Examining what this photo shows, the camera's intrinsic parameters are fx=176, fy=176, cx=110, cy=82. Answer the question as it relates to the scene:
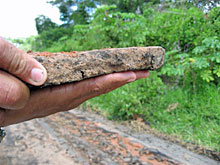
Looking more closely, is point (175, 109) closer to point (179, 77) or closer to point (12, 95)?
point (179, 77)

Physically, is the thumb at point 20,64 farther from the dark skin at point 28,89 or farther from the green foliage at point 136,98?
the green foliage at point 136,98

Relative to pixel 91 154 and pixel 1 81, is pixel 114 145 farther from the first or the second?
pixel 1 81

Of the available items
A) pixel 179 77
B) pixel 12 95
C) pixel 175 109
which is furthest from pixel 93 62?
pixel 179 77

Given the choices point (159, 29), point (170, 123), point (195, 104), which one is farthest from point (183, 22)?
point (170, 123)

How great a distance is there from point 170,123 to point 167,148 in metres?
0.59

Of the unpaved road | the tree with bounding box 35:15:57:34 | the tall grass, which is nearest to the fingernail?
the unpaved road

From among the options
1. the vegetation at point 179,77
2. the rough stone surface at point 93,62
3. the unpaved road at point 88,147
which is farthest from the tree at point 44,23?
the rough stone surface at point 93,62

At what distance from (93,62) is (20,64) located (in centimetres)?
52

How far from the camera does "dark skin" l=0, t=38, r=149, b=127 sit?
2.42 feet

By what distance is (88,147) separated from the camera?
2.34m

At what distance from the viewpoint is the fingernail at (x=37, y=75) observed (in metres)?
0.80

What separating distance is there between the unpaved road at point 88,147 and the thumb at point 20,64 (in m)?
1.56

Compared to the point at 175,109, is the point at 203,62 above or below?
above

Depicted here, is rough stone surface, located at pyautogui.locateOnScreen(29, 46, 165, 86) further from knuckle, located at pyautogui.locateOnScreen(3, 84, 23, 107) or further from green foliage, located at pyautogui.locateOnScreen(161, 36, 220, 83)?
green foliage, located at pyautogui.locateOnScreen(161, 36, 220, 83)
